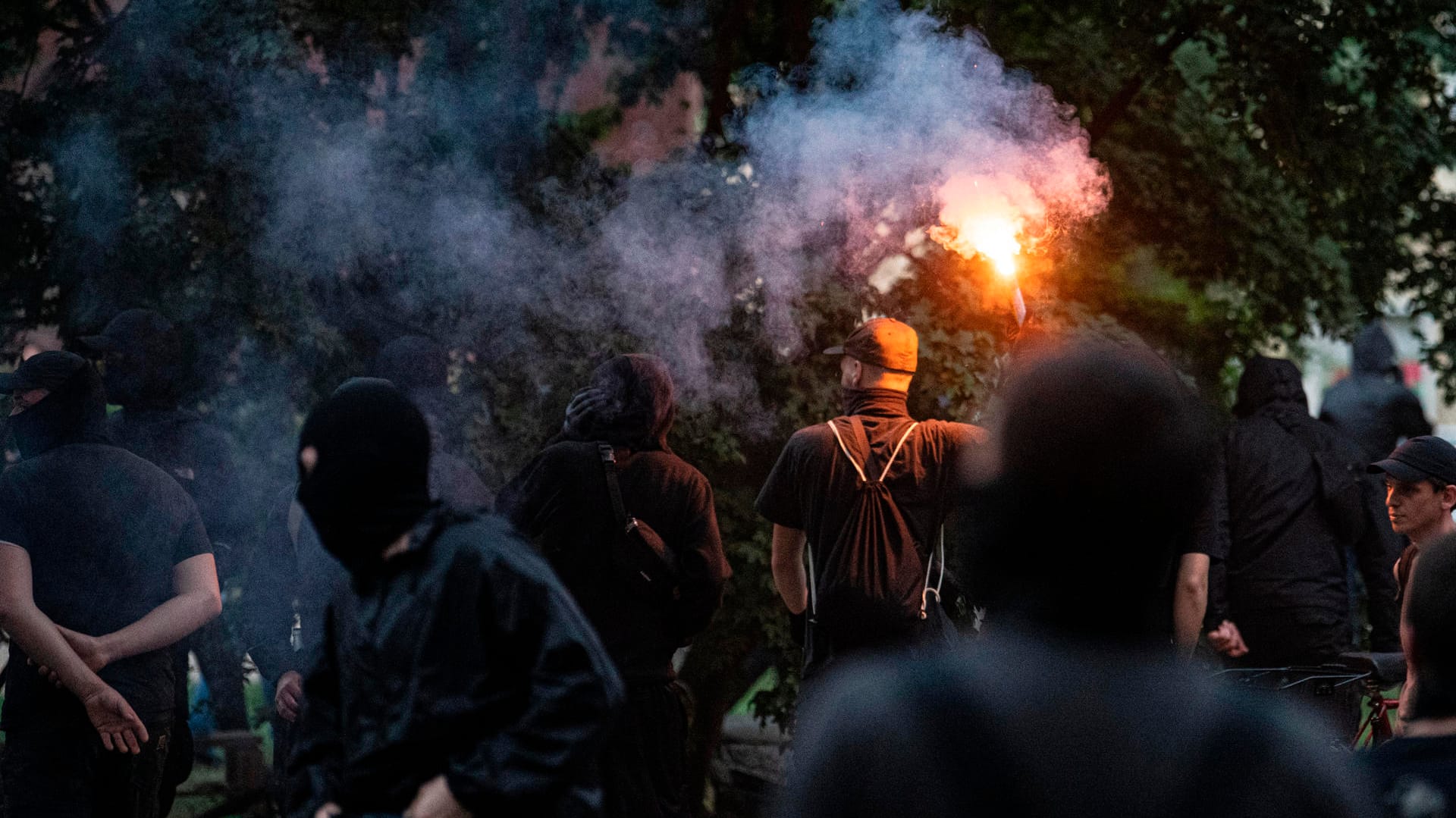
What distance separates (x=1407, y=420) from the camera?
7.92m

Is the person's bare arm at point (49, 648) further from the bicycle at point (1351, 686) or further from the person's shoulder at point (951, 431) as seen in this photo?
the bicycle at point (1351, 686)

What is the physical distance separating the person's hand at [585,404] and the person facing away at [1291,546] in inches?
117

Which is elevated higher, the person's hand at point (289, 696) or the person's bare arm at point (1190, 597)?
the person's bare arm at point (1190, 597)

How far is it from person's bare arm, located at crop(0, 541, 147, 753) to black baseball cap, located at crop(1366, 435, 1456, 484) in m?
4.02

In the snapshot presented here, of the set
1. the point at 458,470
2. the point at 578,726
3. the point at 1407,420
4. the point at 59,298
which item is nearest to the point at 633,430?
the point at 458,470

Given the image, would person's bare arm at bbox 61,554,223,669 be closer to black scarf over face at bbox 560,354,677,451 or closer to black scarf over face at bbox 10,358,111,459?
black scarf over face at bbox 10,358,111,459

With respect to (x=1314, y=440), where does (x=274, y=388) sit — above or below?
below

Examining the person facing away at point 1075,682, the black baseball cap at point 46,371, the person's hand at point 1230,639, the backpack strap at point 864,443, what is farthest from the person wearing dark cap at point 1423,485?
the black baseball cap at point 46,371

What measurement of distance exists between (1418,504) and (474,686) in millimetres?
3571

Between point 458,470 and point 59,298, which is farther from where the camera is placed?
point 59,298

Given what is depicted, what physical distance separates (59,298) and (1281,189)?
685cm

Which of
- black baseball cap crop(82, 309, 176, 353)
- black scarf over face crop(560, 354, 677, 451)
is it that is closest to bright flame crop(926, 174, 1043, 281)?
black scarf over face crop(560, 354, 677, 451)

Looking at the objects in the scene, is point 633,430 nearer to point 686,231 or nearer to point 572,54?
point 686,231

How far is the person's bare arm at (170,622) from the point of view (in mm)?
4203
